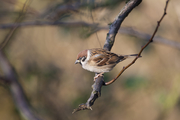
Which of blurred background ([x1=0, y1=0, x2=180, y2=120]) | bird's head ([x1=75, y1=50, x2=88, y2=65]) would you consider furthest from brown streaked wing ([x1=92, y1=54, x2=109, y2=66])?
blurred background ([x1=0, y1=0, x2=180, y2=120])

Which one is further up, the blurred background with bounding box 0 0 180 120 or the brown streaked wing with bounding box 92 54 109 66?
the blurred background with bounding box 0 0 180 120

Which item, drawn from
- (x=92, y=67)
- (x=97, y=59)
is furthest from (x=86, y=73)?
(x=92, y=67)

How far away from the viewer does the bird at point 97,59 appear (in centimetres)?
301

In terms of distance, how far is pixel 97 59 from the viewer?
3.20 meters

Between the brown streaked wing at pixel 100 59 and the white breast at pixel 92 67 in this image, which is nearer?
the white breast at pixel 92 67

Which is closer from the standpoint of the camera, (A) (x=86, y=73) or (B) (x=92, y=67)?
(B) (x=92, y=67)

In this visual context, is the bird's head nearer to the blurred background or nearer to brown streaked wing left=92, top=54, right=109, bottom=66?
brown streaked wing left=92, top=54, right=109, bottom=66

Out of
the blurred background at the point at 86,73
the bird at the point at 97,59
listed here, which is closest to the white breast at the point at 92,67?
the bird at the point at 97,59

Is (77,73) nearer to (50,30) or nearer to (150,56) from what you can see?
(50,30)

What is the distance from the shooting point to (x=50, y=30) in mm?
6062

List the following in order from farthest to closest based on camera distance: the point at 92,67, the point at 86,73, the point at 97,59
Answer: the point at 86,73 → the point at 97,59 → the point at 92,67

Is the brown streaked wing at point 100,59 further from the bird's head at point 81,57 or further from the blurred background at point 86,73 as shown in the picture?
the blurred background at point 86,73

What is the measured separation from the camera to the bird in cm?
301

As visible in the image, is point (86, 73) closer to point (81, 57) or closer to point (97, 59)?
point (97, 59)
